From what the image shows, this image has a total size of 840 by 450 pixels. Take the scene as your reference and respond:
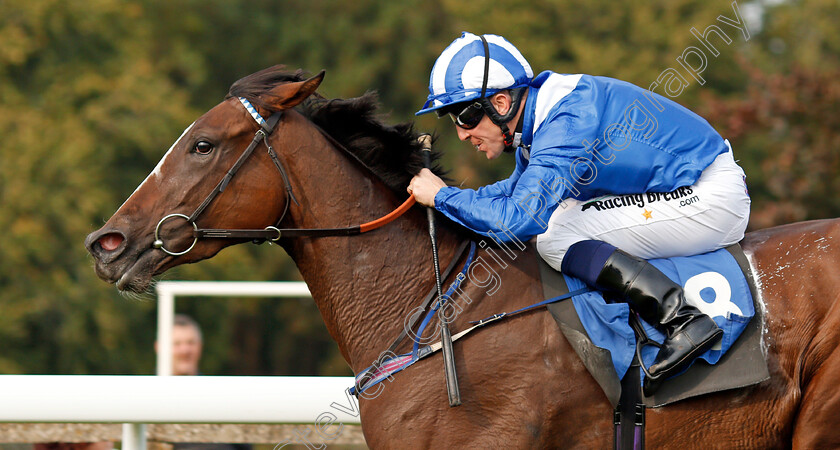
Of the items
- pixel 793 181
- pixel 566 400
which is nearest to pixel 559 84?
pixel 566 400

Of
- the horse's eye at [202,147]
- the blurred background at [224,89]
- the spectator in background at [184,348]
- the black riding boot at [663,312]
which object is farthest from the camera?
the blurred background at [224,89]

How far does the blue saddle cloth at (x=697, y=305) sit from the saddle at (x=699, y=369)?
23mm

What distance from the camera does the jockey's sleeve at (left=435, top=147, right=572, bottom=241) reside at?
116 inches

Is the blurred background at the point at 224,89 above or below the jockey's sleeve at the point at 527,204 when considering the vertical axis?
above

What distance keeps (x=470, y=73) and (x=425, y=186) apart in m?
0.45

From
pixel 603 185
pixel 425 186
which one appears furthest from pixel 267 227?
pixel 603 185

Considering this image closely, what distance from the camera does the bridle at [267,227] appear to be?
10.3ft

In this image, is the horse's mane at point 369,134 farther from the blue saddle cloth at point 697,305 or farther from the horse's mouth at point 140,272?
the blue saddle cloth at point 697,305

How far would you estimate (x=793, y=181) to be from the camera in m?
11.1

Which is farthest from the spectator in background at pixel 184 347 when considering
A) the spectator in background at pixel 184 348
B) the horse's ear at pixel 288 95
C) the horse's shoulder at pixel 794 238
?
the horse's shoulder at pixel 794 238

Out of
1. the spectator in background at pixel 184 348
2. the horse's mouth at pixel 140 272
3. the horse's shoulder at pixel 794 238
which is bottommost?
the horse's shoulder at pixel 794 238

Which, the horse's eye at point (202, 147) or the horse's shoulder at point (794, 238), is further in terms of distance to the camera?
the horse's eye at point (202, 147)

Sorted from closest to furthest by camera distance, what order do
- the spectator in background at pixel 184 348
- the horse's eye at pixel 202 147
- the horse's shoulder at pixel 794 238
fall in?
the horse's shoulder at pixel 794 238 → the horse's eye at pixel 202 147 → the spectator in background at pixel 184 348

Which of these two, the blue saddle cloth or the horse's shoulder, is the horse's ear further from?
the horse's shoulder
